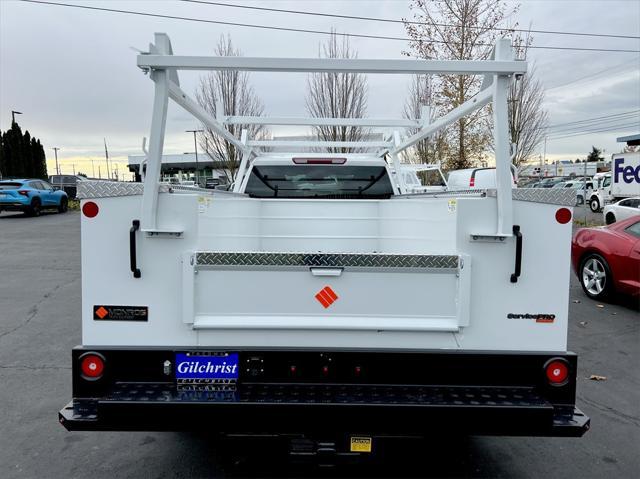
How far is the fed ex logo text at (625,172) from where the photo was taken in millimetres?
22000

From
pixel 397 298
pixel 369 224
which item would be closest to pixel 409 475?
pixel 397 298

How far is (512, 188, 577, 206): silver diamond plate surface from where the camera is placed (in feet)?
9.16

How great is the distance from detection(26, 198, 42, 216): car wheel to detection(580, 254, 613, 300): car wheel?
22.1 m

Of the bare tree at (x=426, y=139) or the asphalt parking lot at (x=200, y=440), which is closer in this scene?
the asphalt parking lot at (x=200, y=440)

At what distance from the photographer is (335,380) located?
2848 mm

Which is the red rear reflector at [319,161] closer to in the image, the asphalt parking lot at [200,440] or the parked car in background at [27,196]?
the asphalt parking lot at [200,440]

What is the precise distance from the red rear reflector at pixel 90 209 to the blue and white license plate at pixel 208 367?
90 centimetres

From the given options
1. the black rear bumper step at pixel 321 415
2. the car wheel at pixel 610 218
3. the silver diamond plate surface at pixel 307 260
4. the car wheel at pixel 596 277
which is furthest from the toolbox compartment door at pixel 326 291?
the car wheel at pixel 610 218

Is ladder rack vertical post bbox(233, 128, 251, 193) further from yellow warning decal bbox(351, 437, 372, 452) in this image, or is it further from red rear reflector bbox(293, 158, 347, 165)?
yellow warning decal bbox(351, 437, 372, 452)

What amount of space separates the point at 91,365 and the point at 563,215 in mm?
2667

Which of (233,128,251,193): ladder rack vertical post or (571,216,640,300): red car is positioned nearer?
(233,128,251,193): ladder rack vertical post

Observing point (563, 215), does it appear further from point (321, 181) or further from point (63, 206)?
point (63, 206)

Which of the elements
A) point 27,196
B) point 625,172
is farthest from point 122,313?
point 625,172

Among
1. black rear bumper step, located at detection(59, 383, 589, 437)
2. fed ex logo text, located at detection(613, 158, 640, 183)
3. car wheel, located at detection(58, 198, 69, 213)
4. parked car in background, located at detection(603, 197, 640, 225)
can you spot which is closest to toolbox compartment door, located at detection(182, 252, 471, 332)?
black rear bumper step, located at detection(59, 383, 589, 437)
